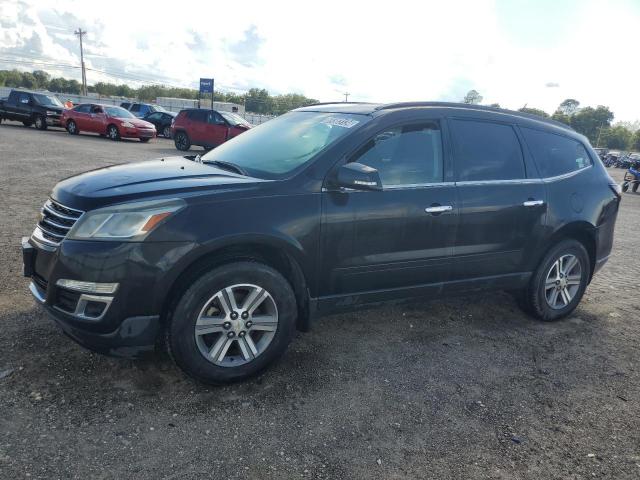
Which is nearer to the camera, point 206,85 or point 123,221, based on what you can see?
point 123,221

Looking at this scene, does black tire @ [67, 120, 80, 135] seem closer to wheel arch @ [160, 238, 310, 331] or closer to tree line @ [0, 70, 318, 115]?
wheel arch @ [160, 238, 310, 331]

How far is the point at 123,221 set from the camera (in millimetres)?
2764

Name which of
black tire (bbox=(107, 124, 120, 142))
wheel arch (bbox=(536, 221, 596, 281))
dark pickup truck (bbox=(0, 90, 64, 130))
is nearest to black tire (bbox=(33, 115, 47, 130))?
dark pickup truck (bbox=(0, 90, 64, 130))

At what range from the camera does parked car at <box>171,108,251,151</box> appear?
19125mm

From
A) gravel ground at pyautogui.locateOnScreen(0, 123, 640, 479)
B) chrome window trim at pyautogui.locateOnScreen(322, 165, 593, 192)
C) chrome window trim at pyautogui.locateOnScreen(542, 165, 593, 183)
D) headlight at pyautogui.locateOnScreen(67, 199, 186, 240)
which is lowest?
gravel ground at pyautogui.locateOnScreen(0, 123, 640, 479)

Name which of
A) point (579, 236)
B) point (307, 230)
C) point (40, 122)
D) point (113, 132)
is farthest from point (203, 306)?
point (40, 122)

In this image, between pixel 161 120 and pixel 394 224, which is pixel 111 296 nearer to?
pixel 394 224

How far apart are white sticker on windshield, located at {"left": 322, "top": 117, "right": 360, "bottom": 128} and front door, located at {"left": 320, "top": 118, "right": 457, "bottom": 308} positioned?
0.66 feet

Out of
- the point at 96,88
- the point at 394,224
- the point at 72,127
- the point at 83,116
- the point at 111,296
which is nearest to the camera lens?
the point at 111,296

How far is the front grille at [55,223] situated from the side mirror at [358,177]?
158 cm

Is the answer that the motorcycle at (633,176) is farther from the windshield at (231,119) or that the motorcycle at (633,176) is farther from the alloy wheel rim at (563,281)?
the alloy wheel rim at (563,281)

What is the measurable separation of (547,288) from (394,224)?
1933 mm

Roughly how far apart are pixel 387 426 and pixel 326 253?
1.13 m

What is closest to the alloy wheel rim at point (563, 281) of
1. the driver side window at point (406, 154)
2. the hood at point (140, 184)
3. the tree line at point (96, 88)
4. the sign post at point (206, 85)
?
the driver side window at point (406, 154)
